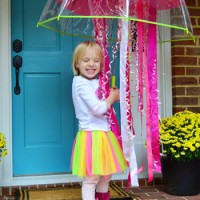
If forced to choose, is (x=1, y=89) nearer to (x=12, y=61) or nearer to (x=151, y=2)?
(x=12, y=61)

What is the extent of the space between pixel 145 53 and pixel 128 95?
0.32 m

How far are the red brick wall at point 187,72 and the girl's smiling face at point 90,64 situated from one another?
118 centimetres

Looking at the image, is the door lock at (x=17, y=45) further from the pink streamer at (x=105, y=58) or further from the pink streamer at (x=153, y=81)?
the pink streamer at (x=153, y=81)

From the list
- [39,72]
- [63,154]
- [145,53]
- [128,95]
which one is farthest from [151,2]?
[63,154]

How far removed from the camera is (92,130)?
3.12m

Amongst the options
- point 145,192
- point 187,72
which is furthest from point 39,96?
point 187,72

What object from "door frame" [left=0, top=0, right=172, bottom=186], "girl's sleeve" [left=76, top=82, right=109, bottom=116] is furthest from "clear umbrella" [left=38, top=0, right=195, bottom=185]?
"door frame" [left=0, top=0, right=172, bottom=186]

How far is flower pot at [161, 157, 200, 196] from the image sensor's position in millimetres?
3607

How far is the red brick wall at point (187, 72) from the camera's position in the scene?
4.06 m

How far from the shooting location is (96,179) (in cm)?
313

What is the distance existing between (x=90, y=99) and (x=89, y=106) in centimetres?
6

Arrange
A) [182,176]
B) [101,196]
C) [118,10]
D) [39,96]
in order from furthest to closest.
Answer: [39,96], [182,176], [101,196], [118,10]

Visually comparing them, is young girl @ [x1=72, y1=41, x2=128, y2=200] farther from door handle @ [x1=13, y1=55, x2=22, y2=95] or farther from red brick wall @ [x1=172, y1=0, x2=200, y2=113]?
red brick wall @ [x1=172, y1=0, x2=200, y2=113]

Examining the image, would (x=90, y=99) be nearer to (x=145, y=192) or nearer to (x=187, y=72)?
(x=145, y=192)
